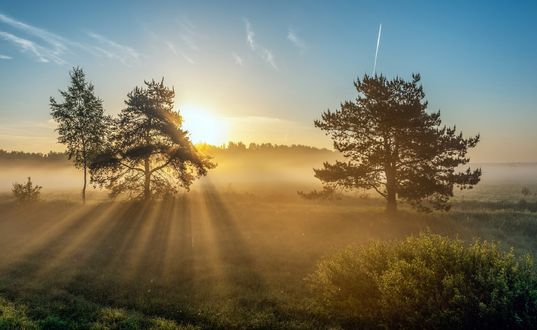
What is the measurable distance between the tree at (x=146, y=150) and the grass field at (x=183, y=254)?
88.1 inches

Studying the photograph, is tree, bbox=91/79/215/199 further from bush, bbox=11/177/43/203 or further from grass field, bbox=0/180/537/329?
bush, bbox=11/177/43/203

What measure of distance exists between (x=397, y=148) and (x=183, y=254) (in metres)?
18.3

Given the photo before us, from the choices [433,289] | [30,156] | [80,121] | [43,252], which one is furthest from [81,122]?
[30,156]

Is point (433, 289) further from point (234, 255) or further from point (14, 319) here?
point (234, 255)

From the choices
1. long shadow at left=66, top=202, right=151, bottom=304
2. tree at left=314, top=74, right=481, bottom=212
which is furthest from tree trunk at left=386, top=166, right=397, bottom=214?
long shadow at left=66, top=202, right=151, bottom=304

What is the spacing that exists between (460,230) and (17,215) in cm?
3802

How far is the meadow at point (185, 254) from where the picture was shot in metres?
13.3

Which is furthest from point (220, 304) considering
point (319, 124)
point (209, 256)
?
point (319, 124)

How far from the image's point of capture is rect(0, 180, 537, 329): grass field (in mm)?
13406

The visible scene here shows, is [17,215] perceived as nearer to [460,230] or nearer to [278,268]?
[278,268]

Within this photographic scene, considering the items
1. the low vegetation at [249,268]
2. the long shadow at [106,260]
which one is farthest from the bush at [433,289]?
the long shadow at [106,260]

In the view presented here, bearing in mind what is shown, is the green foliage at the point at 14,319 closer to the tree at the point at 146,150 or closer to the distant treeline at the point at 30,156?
the tree at the point at 146,150

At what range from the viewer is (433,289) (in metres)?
11.2

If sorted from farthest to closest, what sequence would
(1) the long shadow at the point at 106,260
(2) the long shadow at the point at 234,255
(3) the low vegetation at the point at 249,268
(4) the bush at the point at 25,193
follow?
1. (4) the bush at the point at 25,193
2. (2) the long shadow at the point at 234,255
3. (1) the long shadow at the point at 106,260
4. (3) the low vegetation at the point at 249,268
